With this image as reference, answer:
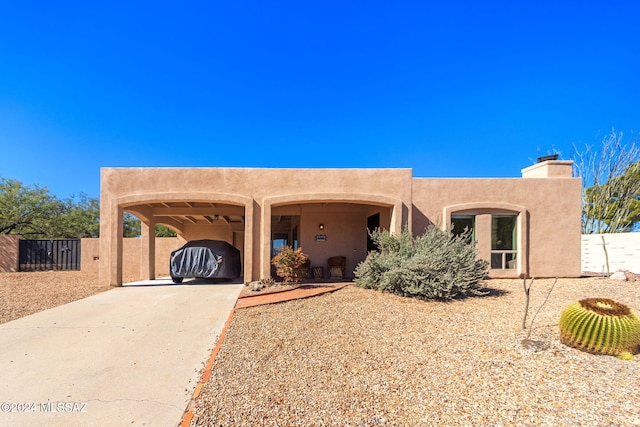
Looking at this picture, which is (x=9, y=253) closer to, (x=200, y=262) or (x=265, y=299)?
(x=200, y=262)

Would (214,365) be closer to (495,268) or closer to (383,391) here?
(383,391)

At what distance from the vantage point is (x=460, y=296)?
25.3ft

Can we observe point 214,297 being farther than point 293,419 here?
Yes

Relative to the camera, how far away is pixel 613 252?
12047 mm

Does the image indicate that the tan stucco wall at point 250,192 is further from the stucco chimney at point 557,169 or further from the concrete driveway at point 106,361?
the stucco chimney at point 557,169

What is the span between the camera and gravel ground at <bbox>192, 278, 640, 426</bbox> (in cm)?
292

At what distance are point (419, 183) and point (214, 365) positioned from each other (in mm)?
8810

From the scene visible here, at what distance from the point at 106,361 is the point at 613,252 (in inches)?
637

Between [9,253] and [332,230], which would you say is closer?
[332,230]

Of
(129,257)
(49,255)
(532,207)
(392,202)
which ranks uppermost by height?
(392,202)

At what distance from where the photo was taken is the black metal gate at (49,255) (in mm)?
16188

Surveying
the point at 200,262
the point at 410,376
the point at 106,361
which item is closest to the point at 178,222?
the point at 200,262

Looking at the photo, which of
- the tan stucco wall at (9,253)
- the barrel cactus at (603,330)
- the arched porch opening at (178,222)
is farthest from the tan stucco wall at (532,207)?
the tan stucco wall at (9,253)

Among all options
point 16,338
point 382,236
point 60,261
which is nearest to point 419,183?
point 382,236
